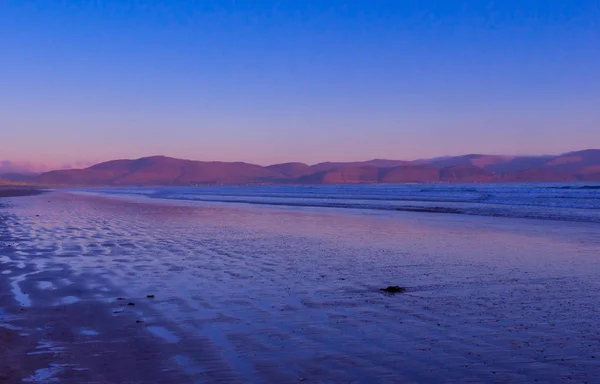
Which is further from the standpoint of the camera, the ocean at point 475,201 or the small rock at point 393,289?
the ocean at point 475,201

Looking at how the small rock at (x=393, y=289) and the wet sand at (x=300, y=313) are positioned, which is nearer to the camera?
the wet sand at (x=300, y=313)

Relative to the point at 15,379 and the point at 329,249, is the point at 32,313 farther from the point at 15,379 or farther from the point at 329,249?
the point at 329,249

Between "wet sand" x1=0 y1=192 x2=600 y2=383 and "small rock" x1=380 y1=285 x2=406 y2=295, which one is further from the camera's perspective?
"small rock" x1=380 y1=285 x2=406 y2=295

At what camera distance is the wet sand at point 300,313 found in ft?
16.5

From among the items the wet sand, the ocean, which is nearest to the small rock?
the wet sand

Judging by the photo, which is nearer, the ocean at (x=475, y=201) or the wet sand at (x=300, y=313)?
the wet sand at (x=300, y=313)

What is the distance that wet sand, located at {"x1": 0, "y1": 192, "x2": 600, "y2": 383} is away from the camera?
16.5 ft

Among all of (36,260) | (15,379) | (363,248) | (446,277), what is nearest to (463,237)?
(363,248)

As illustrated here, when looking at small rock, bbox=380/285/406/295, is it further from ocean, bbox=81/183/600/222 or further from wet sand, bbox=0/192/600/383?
ocean, bbox=81/183/600/222

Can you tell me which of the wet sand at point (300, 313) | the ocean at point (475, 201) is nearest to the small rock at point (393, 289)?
the wet sand at point (300, 313)

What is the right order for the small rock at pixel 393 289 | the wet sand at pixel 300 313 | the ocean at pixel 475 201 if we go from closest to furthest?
the wet sand at pixel 300 313, the small rock at pixel 393 289, the ocean at pixel 475 201

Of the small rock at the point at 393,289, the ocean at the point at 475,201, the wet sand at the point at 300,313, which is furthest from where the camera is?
the ocean at the point at 475,201

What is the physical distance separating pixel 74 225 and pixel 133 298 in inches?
598

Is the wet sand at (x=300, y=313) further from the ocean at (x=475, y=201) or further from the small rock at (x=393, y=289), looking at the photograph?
the ocean at (x=475, y=201)
